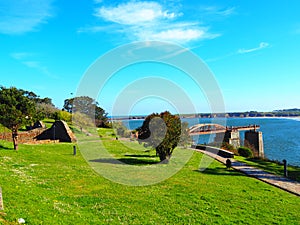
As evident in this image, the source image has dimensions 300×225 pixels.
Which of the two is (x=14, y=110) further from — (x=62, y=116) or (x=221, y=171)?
(x=62, y=116)

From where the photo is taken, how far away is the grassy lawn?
8727mm

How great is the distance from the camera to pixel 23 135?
3334cm

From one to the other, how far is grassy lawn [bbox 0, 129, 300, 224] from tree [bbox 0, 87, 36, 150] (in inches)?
265

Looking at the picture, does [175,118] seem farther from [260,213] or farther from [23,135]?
[23,135]

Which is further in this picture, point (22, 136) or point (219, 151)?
point (22, 136)

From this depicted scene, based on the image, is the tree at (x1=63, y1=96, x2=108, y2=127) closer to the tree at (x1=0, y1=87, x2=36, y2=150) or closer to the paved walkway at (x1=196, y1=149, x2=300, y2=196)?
the tree at (x1=0, y1=87, x2=36, y2=150)

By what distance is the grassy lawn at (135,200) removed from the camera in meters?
8.73

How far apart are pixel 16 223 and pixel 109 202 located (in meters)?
4.41

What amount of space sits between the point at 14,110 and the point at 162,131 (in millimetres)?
12700

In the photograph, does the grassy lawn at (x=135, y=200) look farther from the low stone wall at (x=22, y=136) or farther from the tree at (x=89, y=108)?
the tree at (x=89, y=108)

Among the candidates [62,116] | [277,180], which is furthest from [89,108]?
[277,180]

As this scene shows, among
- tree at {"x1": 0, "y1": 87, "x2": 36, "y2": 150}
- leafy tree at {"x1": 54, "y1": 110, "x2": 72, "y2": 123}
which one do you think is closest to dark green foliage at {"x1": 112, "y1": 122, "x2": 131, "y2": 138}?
leafy tree at {"x1": 54, "y1": 110, "x2": 72, "y2": 123}

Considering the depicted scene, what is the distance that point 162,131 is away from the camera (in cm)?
2083

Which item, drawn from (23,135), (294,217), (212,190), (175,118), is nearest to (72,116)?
(23,135)
